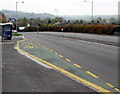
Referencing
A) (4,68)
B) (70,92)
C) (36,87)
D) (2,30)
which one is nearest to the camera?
(70,92)

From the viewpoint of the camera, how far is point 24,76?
1005 cm

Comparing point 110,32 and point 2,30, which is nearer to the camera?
point 2,30

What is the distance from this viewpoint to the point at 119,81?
8.95m

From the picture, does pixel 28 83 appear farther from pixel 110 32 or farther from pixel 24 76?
pixel 110 32

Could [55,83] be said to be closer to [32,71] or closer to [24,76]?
[24,76]

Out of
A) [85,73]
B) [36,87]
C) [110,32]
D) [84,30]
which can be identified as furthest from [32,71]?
[84,30]

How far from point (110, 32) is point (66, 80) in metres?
43.0

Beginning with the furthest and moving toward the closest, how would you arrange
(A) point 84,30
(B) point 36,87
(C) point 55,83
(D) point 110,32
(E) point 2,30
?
(A) point 84,30 < (D) point 110,32 < (E) point 2,30 < (C) point 55,83 < (B) point 36,87

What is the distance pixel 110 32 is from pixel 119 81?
4286 cm

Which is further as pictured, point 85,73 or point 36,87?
point 85,73

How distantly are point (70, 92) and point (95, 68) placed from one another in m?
4.49

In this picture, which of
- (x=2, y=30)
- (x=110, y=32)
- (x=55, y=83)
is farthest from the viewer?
(x=110, y=32)

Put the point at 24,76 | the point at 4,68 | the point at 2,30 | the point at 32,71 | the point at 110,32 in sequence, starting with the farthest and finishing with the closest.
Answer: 1. the point at 110,32
2. the point at 2,30
3. the point at 4,68
4. the point at 32,71
5. the point at 24,76

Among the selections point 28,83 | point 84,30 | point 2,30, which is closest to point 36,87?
point 28,83
